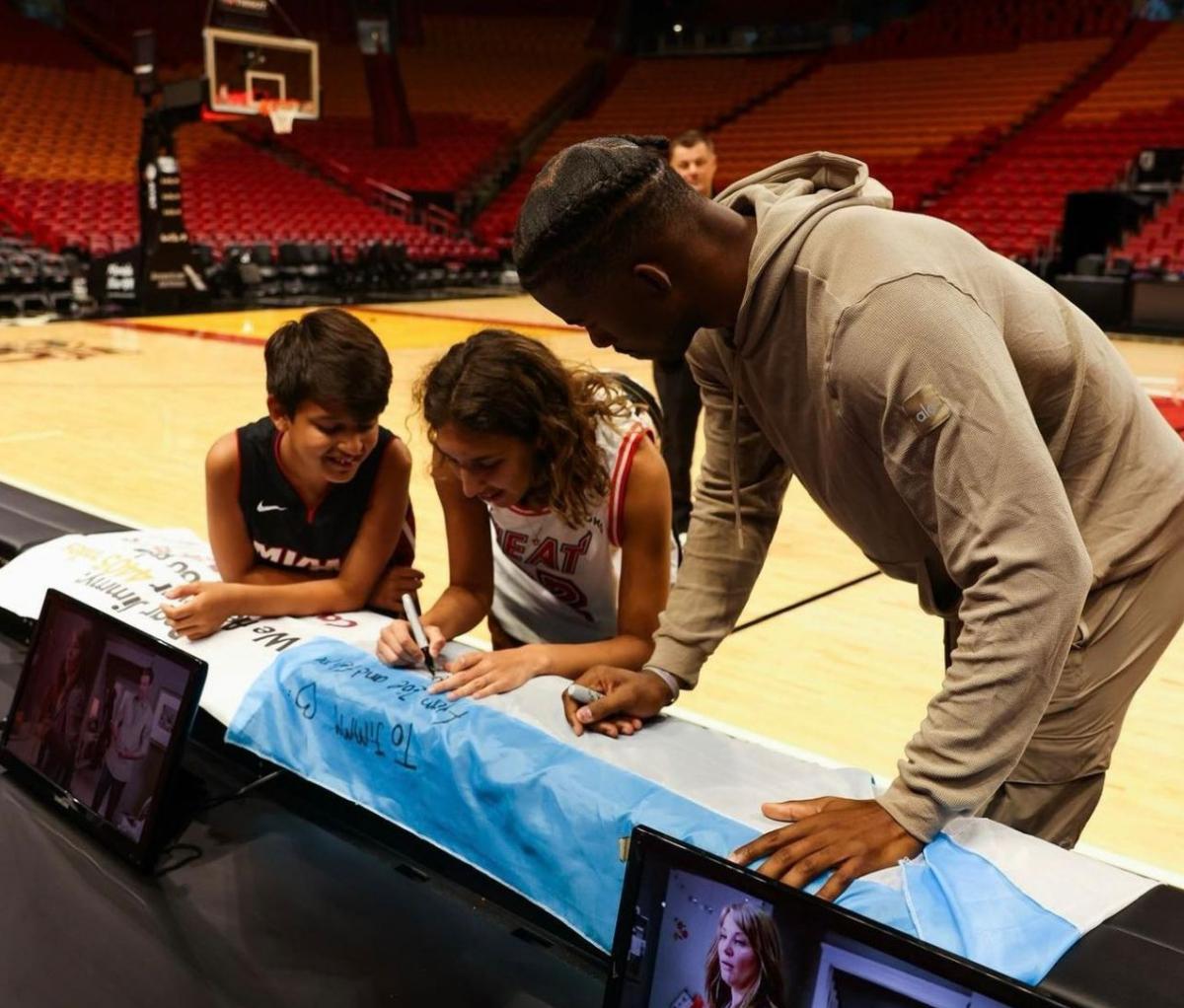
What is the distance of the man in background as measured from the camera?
3.39m

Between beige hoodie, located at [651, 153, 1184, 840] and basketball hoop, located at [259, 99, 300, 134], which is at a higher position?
basketball hoop, located at [259, 99, 300, 134]

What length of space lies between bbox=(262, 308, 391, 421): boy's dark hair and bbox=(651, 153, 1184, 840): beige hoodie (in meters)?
0.63

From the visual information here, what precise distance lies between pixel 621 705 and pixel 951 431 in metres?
0.58

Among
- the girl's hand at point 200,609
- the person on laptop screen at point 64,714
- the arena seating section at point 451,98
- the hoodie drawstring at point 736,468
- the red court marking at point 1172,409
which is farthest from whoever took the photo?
the arena seating section at point 451,98

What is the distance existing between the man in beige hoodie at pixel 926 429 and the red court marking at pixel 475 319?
9165 millimetres

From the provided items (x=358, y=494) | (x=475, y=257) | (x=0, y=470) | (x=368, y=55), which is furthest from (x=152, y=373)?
(x=368, y=55)

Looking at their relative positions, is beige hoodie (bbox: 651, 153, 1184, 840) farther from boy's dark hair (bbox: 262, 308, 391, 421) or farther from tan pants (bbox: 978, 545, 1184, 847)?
boy's dark hair (bbox: 262, 308, 391, 421)

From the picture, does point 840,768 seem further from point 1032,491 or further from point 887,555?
point 1032,491

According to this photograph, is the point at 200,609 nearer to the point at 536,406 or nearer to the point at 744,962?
→ the point at 536,406

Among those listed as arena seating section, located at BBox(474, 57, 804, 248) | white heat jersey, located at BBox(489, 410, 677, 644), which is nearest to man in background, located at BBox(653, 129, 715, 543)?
white heat jersey, located at BBox(489, 410, 677, 644)

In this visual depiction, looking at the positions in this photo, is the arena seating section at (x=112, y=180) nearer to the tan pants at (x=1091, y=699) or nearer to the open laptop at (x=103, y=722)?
the open laptop at (x=103, y=722)

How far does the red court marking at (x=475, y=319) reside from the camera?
35.5 ft

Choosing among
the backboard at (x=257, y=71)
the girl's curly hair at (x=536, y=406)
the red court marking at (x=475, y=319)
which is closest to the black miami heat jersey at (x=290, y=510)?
the girl's curly hair at (x=536, y=406)

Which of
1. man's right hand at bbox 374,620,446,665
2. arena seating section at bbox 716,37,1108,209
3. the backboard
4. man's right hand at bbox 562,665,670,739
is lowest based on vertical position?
man's right hand at bbox 374,620,446,665
